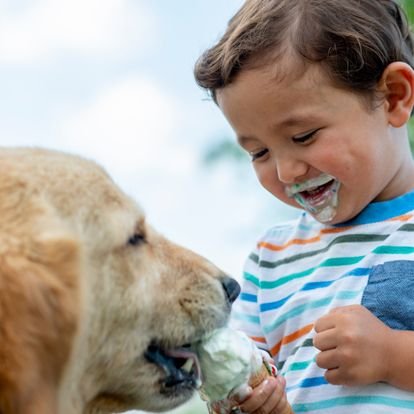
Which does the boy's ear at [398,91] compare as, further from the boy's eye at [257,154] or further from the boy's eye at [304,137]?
the boy's eye at [257,154]

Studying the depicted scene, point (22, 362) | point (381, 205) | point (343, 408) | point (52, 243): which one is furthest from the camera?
point (381, 205)

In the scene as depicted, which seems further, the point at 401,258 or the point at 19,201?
the point at 401,258

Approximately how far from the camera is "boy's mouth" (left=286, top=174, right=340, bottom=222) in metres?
2.96

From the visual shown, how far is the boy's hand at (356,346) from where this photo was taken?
2715 millimetres

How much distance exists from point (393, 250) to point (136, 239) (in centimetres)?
84

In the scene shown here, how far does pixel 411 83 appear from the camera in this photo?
304 cm

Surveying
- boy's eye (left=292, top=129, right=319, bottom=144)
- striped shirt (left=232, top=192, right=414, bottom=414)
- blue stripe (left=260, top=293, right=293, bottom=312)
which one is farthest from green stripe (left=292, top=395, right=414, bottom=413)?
boy's eye (left=292, top=129, right=319, bottom=144)

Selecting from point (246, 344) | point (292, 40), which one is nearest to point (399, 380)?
point (246, 344)

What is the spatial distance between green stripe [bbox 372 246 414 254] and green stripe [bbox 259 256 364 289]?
0.23ft

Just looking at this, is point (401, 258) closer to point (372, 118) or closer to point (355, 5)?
point (372, 118)

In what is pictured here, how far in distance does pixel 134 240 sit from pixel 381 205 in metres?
0.89

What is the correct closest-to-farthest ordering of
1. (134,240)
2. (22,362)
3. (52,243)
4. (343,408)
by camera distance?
(22,362) < (52,243) < (134,240) < (343,408)

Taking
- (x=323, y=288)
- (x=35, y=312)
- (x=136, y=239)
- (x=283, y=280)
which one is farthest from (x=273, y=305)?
(x=35, y=312)

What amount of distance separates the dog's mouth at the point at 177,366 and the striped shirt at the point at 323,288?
0.47 metres
